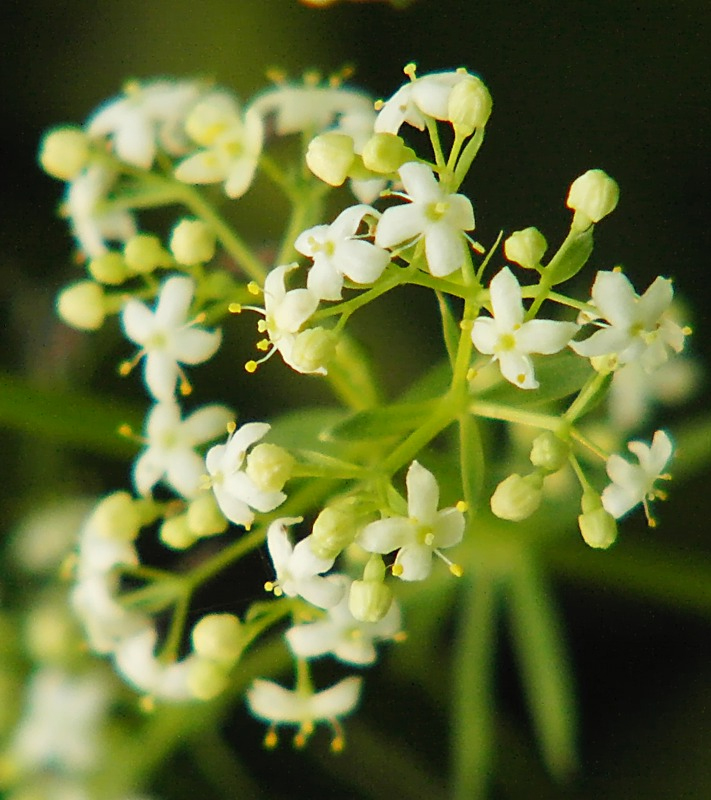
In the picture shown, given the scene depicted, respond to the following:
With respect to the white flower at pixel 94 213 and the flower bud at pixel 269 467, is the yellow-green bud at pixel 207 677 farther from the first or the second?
the white flower at pixel 94 213

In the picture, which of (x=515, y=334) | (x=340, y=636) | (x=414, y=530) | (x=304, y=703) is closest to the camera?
(x=515, y=334)

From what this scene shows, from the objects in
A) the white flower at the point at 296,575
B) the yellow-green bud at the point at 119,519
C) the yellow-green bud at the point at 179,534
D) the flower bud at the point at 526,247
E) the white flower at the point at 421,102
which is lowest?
the white flower at the point at 296,575

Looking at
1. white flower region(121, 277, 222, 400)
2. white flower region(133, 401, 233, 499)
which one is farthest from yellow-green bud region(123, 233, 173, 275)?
white flower region(133, 401, 233, 499)

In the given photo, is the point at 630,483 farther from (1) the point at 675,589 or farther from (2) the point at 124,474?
(2) the point at 124,474

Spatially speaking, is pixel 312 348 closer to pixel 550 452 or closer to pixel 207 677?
pixel 550 452

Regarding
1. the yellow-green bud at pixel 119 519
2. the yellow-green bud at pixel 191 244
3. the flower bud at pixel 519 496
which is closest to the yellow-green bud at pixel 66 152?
the yellow-green bud at pixel 191 244

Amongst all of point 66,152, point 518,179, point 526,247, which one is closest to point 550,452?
point 526,247
